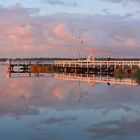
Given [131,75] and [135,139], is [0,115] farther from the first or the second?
[131,75]

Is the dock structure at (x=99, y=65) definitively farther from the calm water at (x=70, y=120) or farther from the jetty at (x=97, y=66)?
the calm water at (x=70, y=120)

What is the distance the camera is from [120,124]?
16875mm

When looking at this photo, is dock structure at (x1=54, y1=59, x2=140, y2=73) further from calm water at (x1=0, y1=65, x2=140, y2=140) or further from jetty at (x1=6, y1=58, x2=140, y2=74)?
calm water at (x1=0, y1=65, x2=140, y2=140)

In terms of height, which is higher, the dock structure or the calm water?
the dock structure

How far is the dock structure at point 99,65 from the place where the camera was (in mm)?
59625

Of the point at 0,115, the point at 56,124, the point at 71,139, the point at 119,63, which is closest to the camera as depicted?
the point at 71,139

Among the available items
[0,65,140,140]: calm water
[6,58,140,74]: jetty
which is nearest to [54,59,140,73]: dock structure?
[6,58,140,74]: jetty

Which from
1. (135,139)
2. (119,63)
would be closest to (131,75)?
(119,63)

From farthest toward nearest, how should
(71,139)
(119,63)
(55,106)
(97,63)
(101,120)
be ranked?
(97,63) < (119,63) < (55,106) < (101,120) < (71,139)

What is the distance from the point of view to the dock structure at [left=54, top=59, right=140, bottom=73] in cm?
5962

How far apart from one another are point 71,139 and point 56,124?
9.79 ft

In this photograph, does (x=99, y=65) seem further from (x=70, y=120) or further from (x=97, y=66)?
(x=70, y=120)

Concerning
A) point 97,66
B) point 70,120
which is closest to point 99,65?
point 97,66

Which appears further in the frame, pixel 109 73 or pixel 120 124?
pixel 109 73
